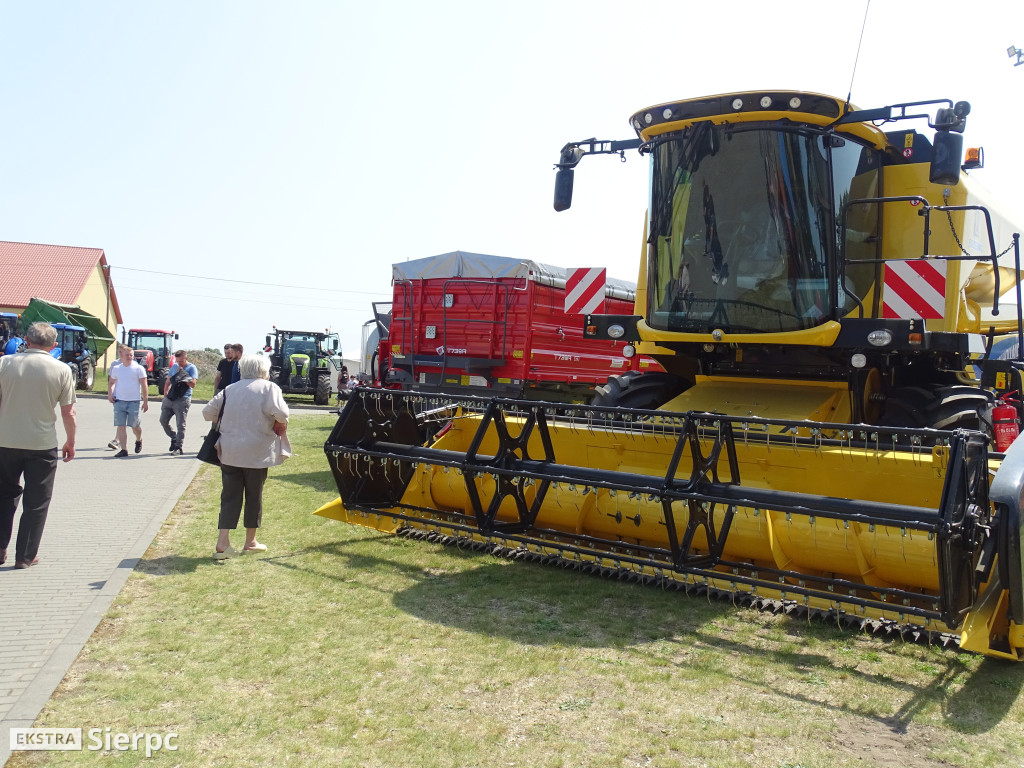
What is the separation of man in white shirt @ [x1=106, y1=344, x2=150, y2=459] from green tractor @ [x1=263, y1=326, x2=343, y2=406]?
611 inches

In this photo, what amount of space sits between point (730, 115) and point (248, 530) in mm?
4609

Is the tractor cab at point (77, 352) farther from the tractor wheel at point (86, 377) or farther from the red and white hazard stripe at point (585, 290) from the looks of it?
the red and white hazard stripe at point (585, 290)

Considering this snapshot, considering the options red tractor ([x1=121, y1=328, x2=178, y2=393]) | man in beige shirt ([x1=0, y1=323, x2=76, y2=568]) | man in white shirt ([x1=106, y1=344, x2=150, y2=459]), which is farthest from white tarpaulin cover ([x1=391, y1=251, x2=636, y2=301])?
red tractor ([x1=121, y1=328, x2=178, y2=393])

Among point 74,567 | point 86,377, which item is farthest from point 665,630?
point 86,377

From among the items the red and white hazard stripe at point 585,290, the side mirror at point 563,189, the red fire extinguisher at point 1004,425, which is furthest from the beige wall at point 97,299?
the red fire extinguisher at point 1004,425

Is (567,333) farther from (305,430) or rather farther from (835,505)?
(835,505)

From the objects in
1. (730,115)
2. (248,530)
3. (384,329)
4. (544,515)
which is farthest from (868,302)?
(384,329)

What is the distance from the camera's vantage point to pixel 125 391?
39.1 feet

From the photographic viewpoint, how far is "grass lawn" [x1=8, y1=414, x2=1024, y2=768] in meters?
3.34

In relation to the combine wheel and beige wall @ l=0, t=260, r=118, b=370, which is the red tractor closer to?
beige wall @ l=0, t=260, r=118, b=370

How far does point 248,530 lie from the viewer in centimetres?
646

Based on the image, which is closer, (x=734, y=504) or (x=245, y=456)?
(x=734, y=504)

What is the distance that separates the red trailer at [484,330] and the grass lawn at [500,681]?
612cm

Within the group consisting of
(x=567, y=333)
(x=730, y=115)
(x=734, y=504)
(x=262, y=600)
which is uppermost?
(x=730, y=115)
